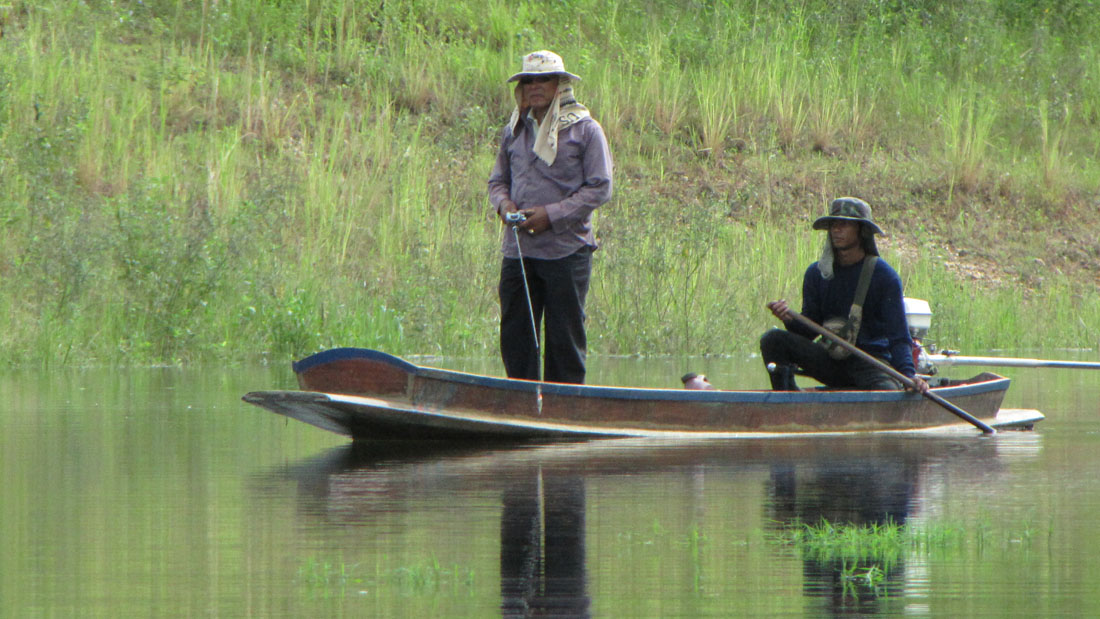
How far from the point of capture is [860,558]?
209 inches

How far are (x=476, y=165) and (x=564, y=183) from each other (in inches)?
498

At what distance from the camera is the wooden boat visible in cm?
849

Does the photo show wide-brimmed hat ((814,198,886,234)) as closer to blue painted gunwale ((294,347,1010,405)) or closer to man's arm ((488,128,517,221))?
blue painted gunwale ((294,347,1010,405))

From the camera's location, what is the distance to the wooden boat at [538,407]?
8.49 metres

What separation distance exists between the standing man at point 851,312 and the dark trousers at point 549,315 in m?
1.10

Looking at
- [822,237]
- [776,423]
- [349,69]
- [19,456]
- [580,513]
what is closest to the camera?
[580,513]

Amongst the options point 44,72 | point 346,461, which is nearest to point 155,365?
point 44,72

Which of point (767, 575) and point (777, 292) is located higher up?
point (777, 292)

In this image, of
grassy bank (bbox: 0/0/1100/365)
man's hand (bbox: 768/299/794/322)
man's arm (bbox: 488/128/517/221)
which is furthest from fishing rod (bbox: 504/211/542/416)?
grassy bank (bbox: 0/0/1100/365)

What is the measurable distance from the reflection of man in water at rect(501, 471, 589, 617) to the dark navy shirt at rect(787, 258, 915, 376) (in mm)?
2750

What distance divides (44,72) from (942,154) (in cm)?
1263

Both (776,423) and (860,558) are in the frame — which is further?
(776,423)

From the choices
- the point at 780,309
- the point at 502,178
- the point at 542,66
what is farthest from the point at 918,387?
the point at 542,66

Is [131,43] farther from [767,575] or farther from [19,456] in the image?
[767,575]
